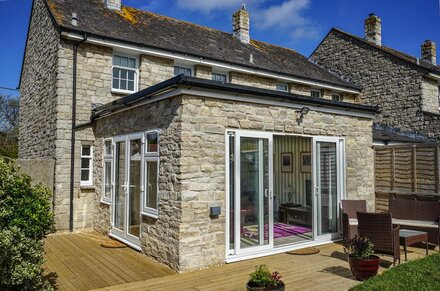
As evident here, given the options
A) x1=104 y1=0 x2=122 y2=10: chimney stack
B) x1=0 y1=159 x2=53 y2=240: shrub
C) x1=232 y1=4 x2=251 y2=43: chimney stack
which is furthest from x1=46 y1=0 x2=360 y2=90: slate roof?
x1=0 y1=159 x2=53 y2=240: shrub

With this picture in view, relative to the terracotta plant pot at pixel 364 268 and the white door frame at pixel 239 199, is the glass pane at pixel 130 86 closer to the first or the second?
the white door frame at pixel 239 199

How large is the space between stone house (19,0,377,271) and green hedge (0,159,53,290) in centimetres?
219

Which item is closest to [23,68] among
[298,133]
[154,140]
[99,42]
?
[99,42]

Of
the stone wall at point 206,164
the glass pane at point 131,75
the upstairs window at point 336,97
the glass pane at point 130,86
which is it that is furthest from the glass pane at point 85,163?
the upstairs window at point 336,97

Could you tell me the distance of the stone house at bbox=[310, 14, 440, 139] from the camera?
16.0 meters

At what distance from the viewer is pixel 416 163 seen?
9039 mm

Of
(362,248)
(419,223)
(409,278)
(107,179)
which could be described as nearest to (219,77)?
(107,179)

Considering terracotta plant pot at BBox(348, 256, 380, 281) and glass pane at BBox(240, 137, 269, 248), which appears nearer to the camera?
terracotta plant pot at BBox(348, 256, 380, 281)

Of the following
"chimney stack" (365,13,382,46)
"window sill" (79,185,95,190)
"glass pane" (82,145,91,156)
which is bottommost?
"window sill" (79,185,95,190)

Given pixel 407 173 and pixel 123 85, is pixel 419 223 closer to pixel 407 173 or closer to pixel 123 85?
pixel 407 173

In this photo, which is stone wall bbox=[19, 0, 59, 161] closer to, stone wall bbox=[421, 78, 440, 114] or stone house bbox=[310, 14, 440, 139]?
stone house bbox=[310, 14, 440, 139]

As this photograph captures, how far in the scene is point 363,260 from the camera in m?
5.46

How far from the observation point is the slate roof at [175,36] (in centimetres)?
1156

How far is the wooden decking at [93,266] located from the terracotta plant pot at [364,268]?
296 centimetres
